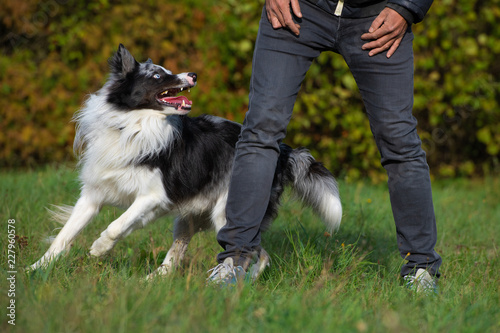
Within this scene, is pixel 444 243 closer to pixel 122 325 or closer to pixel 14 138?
pixel 122 325

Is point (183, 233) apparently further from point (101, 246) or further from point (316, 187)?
point (316, 187)

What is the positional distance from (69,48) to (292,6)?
176 inches

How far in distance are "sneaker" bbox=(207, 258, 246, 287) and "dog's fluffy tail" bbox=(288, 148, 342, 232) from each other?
989 mm

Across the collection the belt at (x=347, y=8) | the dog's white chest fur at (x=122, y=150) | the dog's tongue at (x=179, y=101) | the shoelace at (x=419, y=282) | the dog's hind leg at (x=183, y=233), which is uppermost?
the belt at (x=347, y=8)

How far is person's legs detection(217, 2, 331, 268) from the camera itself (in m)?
2.63

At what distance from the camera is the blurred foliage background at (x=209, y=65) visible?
242 inches

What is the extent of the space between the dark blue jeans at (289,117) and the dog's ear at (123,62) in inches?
44.4

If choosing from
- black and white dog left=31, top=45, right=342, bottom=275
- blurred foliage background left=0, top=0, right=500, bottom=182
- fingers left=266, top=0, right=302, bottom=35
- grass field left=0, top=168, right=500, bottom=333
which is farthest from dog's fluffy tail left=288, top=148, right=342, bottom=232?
blurred foliage background left=0, top=0, right=500, bottom=182

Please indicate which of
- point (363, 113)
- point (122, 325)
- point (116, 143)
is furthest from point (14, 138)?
point (122, 325)

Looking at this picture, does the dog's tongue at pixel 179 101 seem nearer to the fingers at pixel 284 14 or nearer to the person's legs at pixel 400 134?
the fingers at pixel 284 14

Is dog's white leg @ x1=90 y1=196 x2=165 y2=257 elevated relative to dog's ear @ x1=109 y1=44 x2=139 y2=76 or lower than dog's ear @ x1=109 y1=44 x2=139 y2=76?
lower

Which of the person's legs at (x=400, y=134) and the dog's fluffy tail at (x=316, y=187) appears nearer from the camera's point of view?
the person's legs at (x=400, y=134)

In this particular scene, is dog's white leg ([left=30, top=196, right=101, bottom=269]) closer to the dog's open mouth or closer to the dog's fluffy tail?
the dog's open mouth

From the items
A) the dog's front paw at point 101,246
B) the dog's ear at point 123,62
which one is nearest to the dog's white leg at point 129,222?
the dog's front paw at point 101,246
